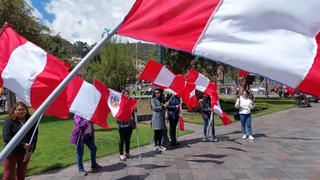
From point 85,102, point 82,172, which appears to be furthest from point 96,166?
point 85,102

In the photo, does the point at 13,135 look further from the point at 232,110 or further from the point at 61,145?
the point at 232,110

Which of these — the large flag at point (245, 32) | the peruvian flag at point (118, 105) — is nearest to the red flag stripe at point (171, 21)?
the large flag at point (245, 32)

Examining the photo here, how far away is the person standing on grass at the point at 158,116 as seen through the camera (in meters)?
11.0

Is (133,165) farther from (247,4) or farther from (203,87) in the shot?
(247,4)

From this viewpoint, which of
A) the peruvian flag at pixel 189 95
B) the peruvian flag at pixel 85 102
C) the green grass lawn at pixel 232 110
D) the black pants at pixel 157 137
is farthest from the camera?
the green grass lawn at pixel 232 110

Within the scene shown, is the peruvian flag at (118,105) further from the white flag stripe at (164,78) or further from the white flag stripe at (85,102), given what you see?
the white flag stripe at (85,102)

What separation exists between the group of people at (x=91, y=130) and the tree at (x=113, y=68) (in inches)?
1197

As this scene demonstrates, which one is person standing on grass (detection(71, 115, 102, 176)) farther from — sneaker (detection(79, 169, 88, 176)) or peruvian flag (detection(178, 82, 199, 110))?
peruvian flag (detection(178, 82, 199, 110))

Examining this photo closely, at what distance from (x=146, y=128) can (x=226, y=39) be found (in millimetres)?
12992

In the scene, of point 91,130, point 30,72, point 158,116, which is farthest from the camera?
point 158,116

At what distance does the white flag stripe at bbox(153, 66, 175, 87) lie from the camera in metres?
10.7

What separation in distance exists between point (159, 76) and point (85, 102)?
14.0 ft

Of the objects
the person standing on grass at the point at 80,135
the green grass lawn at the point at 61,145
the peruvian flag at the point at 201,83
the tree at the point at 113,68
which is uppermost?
the tree at the point at 113,68

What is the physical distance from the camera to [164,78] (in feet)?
35.5
